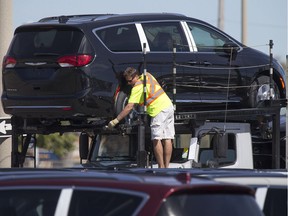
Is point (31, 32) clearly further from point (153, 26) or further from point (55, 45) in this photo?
point (153, 26)

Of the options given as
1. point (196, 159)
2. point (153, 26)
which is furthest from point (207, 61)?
point (196, 159)

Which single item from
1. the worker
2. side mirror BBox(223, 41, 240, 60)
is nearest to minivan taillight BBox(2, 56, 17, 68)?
the worker

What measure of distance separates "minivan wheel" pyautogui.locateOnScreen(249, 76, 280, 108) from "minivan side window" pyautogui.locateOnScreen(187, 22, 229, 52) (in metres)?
0.77

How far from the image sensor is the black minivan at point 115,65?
1323 cm

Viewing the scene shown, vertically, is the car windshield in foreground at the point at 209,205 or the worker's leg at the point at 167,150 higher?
the car windshield in foreground at the point at 209,205

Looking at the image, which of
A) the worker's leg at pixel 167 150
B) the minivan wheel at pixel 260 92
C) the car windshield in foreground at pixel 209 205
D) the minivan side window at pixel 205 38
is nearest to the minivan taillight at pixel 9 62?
the worker's leg at pixel 167 150

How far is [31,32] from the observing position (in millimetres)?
13836

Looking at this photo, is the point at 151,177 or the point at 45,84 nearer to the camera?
the point at 151,177

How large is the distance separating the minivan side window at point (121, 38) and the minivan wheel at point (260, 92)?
190 cm

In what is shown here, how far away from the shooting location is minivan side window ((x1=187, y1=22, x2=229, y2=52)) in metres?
14.3

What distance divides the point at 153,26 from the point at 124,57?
83 cm

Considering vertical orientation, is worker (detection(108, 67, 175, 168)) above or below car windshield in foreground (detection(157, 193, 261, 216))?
below

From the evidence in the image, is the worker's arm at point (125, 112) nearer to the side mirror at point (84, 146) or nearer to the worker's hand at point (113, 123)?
the worker's hand at point (113, 123)

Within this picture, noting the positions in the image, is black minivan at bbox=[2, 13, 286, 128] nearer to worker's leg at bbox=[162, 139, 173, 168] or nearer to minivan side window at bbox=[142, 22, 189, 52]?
minivan side window at bbox=[142, 22, 189, 52]
